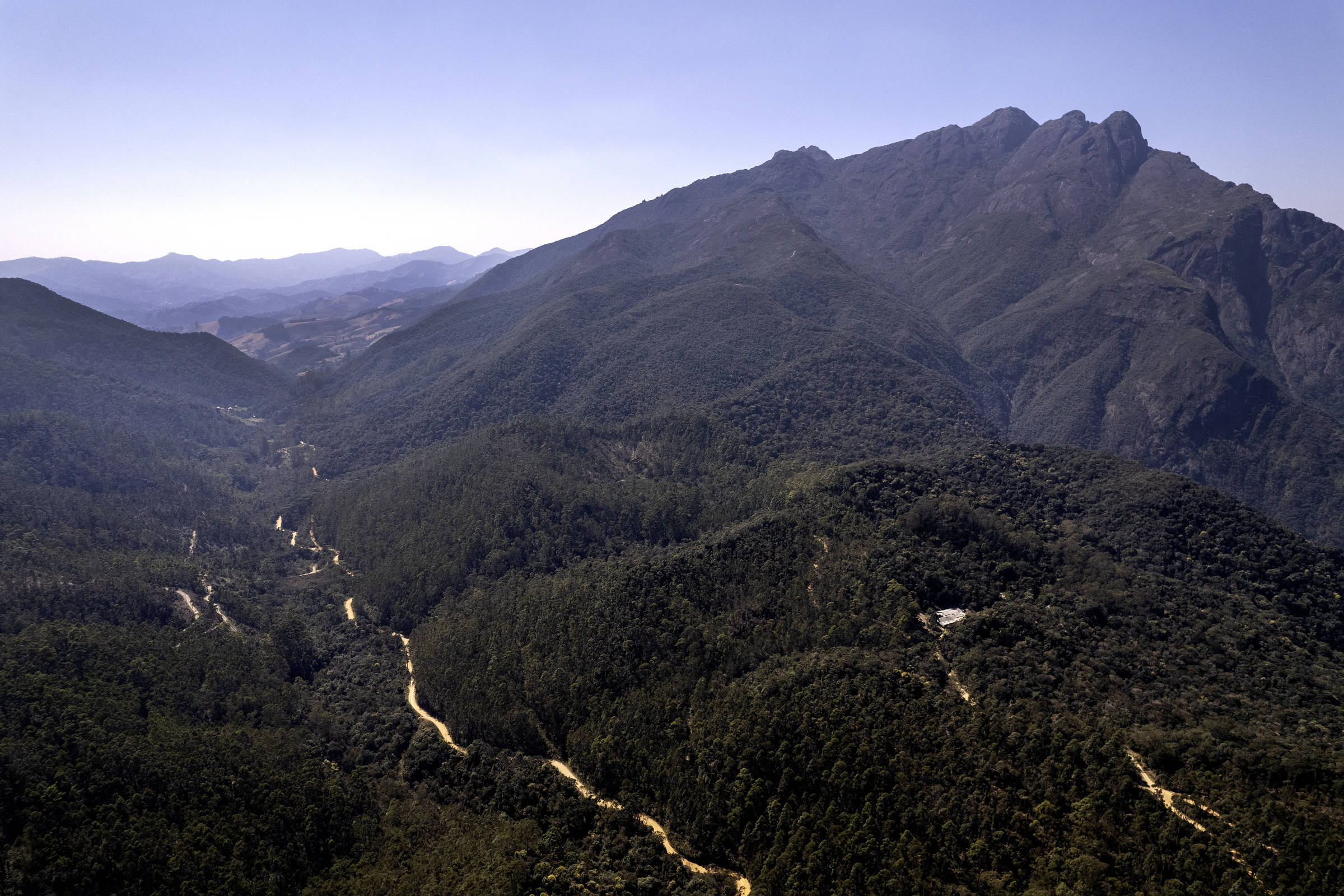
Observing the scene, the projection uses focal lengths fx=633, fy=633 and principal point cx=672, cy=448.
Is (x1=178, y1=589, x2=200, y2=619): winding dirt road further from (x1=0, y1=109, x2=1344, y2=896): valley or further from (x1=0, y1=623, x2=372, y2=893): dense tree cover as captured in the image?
(x1=0, y1=623, x2=372, y2=893): dense tree cover

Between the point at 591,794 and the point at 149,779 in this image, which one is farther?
the point at 591,794

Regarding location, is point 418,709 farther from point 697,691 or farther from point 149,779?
point 697,691

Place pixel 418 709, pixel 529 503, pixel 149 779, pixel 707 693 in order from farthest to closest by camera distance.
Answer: pixel 529 503
pixel 418 709
pixel 707 693
pixel 149 779

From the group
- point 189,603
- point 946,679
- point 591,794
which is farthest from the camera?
point 189,603

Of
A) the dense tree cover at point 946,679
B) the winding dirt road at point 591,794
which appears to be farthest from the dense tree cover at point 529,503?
the winding dirt road at point 591,794

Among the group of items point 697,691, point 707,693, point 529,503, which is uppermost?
point 529,503

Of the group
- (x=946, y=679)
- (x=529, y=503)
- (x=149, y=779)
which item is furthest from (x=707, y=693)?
(x=529, y=503)

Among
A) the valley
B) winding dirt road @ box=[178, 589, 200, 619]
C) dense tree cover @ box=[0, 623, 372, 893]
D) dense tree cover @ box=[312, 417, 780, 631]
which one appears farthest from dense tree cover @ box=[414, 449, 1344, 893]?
winding dirt road @ box=[178, 589, 200, 619]

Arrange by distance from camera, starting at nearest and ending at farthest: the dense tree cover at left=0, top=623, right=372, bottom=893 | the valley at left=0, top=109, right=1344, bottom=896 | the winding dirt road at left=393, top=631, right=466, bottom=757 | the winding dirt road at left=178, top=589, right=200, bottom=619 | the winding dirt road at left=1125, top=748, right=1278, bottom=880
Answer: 1. the winding dirt road at left=1125, top=748, right=1278, bottom=880
2. the valley at left=0, top=109, right=1344, bottom=896
3. the dense tree cover at left=0, top=623, right=372, bottom=893
4. the winding dirt road at left=393, top=631, right=466, bottom=757
5. the winding dirt road at left=178, top=589, right=200, bottom=619

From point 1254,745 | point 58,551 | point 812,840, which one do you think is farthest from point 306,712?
point 1254,745
